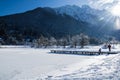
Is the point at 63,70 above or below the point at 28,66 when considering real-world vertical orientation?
above

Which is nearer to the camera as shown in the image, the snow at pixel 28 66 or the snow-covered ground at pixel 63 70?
the snow-covered ground at pixel 63 70

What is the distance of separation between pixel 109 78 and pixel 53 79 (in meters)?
4.12

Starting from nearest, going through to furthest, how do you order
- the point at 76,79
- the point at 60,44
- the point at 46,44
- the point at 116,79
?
the point at 116,79
the point at 76,79
the point at 46,44
the point at 60,44

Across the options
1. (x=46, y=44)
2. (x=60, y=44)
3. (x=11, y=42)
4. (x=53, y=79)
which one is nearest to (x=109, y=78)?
(x=53, y=79)

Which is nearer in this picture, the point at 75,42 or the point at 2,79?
the point at 2,79

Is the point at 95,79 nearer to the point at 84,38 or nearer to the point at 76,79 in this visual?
the point at 76,79

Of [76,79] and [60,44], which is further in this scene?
[60,44]

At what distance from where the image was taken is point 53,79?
1441cm

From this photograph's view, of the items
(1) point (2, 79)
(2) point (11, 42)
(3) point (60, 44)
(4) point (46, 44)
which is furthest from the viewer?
(2) point (11, 42)

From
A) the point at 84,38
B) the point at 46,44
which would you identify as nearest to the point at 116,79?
the point at 84,38

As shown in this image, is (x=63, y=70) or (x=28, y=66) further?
(x=28, y=66)

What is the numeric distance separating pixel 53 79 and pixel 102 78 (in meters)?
3.64

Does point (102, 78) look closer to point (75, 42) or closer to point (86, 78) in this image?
point (86, 78)

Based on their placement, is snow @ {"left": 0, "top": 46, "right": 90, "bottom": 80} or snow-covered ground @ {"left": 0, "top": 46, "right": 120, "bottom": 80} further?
snow @ {"left": 0, "top": 46, "right": 90, "bottom": 80}
